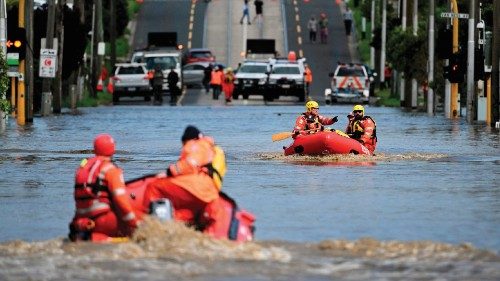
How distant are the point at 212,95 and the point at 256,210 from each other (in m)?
69.4

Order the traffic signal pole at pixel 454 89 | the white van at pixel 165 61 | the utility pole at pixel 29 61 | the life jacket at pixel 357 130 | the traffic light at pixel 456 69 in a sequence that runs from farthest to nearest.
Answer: the white van at pixel 165 61
the traffic signal pole at pixel 454 89
the traffic light at pixel 456 69
the utility pole at pixel 29 61
the life jacket at pixel 357 130

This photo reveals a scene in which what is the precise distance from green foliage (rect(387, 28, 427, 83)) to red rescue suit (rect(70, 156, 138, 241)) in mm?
55034

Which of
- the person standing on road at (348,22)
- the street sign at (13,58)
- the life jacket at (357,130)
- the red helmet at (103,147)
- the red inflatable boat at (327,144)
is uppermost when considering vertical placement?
the person standing on road at (348,22)

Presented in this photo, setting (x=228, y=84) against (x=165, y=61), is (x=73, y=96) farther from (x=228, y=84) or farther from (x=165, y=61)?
(x=165, y=61)

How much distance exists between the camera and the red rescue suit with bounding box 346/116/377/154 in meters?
36.3

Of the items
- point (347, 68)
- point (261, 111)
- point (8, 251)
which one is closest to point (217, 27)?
point (347, 68)

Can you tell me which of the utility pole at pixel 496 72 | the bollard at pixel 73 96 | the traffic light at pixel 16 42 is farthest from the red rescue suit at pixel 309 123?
the bollard at pixel 73 96

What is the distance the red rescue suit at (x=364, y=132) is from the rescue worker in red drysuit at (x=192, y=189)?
17567mm

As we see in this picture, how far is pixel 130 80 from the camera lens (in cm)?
8481

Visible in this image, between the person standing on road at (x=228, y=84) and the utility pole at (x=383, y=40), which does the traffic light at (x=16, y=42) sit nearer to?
the person standing on road at (x=228, y=84)

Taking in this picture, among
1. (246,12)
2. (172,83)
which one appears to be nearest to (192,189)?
(172,83)

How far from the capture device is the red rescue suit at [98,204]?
18.3 metres

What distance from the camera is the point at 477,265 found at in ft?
55.1

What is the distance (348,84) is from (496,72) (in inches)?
1244
